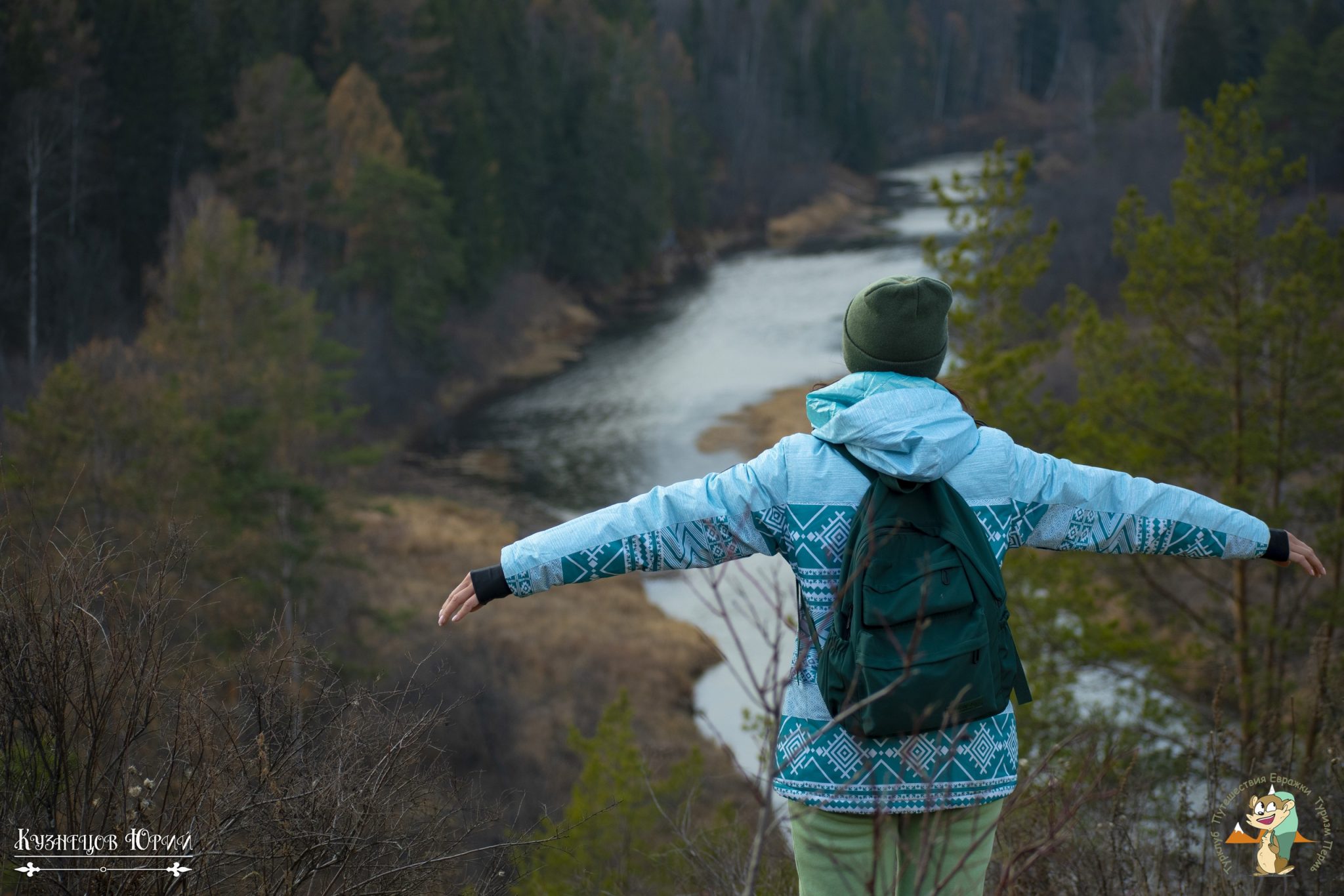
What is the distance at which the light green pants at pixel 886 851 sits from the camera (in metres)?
2.12

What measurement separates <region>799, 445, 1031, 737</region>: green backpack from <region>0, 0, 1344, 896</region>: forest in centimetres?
21

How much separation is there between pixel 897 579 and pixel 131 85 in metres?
26.8

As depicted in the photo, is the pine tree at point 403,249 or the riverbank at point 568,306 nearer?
the pine tree at point 403,249

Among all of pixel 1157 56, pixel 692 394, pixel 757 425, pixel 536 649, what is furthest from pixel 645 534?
pixel 1157 56

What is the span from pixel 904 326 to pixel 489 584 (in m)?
0.86

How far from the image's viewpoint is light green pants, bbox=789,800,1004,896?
212 centimetres

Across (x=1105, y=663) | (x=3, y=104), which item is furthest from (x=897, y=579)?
(x=3, y=104)

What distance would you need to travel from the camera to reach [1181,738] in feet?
36.8

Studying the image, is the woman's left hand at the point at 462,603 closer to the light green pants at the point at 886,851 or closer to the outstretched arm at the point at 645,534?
the outstretched arm at the point at 645,534

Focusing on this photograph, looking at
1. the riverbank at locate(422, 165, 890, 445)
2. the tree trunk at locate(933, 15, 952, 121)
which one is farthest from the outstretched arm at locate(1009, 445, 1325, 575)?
the tree trunk at locate(933, 15, 952, 121)

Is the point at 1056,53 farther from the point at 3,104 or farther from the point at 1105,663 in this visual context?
the point at 1105,663

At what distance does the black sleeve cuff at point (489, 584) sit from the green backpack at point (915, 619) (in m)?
0.55

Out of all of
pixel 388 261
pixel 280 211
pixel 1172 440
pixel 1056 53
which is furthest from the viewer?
pixel 1056 53

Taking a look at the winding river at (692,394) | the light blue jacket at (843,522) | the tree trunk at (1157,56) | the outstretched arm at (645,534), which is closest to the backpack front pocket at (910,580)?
the light blue jacket at (843,522)
